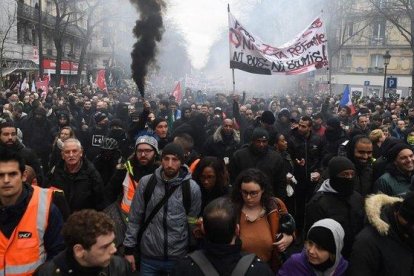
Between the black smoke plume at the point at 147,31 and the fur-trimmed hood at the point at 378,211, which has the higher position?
the black smoke plume at the point at 147,31

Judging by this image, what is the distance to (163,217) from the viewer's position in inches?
149

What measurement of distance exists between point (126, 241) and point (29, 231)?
1.08 metres

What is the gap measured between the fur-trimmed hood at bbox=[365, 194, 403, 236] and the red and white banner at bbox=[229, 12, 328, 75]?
8.29 meters

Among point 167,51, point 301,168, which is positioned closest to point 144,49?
point 301,168

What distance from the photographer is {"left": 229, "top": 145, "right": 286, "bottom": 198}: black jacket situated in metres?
5.61

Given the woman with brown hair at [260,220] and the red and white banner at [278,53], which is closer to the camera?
the woman with brown hair at [260,220]

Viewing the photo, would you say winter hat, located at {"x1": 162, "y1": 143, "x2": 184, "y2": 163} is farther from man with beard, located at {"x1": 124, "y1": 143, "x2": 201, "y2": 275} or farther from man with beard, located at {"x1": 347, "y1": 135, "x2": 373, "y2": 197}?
man with beard, located at {"x1": 347, "y1": 135, "x2": 373, "y2": 197}

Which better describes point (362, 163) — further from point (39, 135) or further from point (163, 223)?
point (39, 135)

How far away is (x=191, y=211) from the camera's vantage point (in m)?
3.89

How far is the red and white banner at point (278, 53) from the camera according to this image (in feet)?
37.3

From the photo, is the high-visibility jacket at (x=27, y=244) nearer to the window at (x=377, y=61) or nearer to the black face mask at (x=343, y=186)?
the black face mask at (x=343, y=186)

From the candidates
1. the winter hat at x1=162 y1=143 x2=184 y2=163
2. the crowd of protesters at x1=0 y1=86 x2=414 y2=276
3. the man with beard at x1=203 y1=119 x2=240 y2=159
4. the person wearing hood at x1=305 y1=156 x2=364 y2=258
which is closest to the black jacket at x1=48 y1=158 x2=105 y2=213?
the crowd of protesters at x1=0 y1=86 x2=414 y2=276

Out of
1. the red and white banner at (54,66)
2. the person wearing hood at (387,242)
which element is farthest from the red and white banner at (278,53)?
the red and white banner at (54,66)

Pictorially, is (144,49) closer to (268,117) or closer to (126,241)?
(268,117)
